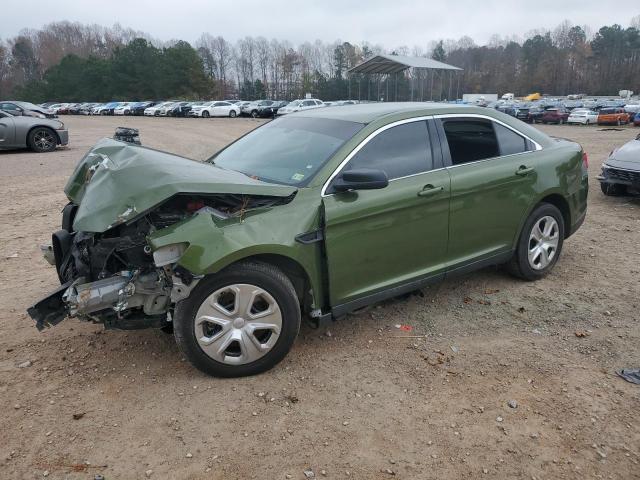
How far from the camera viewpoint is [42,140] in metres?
15.1

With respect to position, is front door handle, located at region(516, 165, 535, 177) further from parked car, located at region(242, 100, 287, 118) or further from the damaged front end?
parked car, located at region(242, 100, 287, 118)

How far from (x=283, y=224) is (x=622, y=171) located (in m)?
7.12

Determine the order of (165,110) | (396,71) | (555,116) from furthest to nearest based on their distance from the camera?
(396,71) → (165,110) → (555,116)

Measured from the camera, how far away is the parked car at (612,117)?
33.5 meters

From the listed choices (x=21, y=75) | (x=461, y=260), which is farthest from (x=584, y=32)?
(x=461, y=260)

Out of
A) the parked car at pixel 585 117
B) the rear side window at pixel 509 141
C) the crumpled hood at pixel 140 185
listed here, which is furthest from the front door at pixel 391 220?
the parked car at pixel 585 117

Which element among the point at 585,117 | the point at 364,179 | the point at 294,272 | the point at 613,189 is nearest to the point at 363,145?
the point at 364,179

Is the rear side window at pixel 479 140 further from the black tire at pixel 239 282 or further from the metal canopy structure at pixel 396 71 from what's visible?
the metal canopy structure at pixel 396 71

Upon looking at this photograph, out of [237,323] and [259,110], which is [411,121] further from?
[259,110]

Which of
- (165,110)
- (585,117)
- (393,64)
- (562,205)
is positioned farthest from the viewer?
(165,110)

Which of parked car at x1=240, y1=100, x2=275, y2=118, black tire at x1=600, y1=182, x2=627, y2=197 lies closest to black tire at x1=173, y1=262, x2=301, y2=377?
black tire at x1=600, y1=182, x2=627, y2=197

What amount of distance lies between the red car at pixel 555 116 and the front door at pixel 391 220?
3711cm

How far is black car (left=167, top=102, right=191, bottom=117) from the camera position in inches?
1796

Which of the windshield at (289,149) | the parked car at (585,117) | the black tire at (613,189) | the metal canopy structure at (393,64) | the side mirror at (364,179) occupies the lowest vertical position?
the parked car at (585,117)
